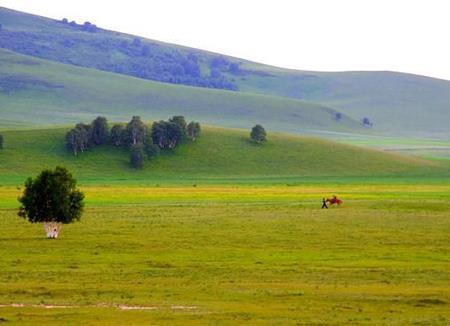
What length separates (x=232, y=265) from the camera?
42.9 metres

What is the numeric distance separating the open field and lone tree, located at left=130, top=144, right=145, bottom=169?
6152 cm

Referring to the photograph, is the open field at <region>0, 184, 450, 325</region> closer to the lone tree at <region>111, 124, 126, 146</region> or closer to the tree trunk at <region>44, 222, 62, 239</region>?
the tree trunk at <region>44, 222, 62, 239</region>

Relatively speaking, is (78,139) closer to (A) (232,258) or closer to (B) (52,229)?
(B) (52,229)

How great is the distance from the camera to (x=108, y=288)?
3616cm

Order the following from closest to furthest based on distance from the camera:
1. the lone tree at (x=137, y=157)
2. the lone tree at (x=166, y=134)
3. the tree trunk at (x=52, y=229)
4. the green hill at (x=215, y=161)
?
1. the tree trunk at (x=52, y=229)
2. the green hill at (x=215, y=161)
3. the lone tree at (x=137, y=157)
4. the lone tree at (x=166, y=134)

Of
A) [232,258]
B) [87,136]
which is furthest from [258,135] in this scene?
[232,258]

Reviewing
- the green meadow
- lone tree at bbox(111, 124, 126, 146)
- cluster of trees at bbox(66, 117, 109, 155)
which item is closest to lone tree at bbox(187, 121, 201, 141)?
lone tree at bbox(111, 124, 126, 146)

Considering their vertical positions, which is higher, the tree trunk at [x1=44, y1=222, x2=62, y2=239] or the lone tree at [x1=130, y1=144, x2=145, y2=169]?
the tree trunk at [x1=44, y1=222, x2=62, y2=239]

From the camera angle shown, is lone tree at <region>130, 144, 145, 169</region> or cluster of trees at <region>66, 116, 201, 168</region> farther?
cluster of trees at <region>66, 116, 201, 168</region>

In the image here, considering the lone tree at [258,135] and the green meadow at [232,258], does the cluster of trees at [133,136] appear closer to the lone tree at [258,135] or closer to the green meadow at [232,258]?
the lone tree at [258,135]

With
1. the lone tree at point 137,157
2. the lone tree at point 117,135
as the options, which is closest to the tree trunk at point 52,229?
the lone tree at point 137,157

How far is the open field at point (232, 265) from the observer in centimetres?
3184

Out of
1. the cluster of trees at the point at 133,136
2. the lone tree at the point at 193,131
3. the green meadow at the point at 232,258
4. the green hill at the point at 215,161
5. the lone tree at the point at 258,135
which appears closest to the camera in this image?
the green meadow at the point at 232,258

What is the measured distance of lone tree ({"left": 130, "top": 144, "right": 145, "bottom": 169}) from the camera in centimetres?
13962
